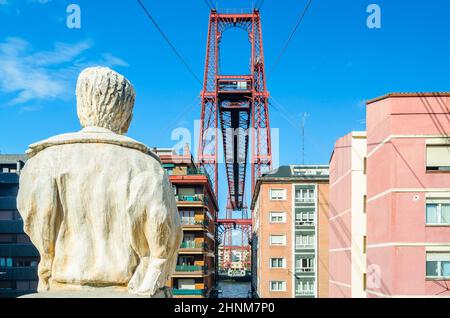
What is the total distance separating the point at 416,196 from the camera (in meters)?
20.2

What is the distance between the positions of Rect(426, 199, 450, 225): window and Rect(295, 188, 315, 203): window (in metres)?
25.6

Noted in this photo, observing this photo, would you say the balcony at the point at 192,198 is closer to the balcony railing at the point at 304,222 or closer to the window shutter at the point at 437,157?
the balcony railing at the point at 304,222

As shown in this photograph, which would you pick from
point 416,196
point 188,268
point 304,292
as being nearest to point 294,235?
point 304,292

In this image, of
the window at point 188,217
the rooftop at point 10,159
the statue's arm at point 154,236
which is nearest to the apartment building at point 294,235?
the window at point 188,217

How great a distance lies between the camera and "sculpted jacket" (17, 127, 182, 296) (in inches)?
171

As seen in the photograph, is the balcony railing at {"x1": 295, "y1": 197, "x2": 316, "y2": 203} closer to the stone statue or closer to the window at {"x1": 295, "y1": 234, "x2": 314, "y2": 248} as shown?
the window at {"x1": 295, "y1": 234, "x2": 314, "y2": 248}

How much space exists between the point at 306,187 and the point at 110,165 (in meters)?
42.4

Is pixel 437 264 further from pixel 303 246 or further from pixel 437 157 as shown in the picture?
pixel 303 246

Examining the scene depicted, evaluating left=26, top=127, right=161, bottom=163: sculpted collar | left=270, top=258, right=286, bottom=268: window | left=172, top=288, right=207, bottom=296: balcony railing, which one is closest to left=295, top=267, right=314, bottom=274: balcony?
left=270, top=258, right=286, bottom=268: window

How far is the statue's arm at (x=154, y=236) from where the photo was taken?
4344mm

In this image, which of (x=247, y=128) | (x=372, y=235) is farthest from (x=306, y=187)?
(x=372, y=235)

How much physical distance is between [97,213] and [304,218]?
42273 millimetres

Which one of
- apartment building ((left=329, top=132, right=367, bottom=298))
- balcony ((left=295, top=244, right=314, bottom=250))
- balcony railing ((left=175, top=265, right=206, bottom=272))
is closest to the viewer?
apartment building ((left=329, top=132, right=367, bottom=298))
